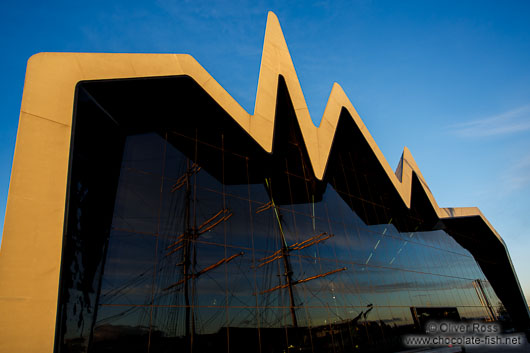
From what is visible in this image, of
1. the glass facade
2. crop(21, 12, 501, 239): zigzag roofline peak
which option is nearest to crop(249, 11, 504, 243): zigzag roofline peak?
crop(21, 12, 501, 239): zigzag roofline peak

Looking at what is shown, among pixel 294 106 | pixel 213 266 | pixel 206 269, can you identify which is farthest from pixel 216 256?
pixel 294 106

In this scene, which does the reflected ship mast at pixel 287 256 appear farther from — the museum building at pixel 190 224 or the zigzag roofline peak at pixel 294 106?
the zigzag roofline peak at pixel 294 106

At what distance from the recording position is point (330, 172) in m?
16.7

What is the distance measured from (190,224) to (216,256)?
137 cm

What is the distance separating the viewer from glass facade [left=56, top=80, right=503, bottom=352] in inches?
288

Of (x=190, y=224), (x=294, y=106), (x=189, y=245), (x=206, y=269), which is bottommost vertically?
(x=206, y=269)

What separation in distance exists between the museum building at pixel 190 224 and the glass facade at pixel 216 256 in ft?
0.15

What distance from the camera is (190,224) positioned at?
31.1ft

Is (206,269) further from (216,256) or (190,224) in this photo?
(190,224)

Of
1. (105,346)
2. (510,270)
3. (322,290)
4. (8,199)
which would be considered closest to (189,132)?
(8,199)

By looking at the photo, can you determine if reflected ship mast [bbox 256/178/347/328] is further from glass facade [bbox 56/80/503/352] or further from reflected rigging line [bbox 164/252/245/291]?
reflected rigging line [bbox 164/252/245/291]

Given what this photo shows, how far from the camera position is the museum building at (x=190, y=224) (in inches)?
258

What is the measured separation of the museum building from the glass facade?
0.05 m

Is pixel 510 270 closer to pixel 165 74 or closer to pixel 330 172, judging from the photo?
pixel 330 172
